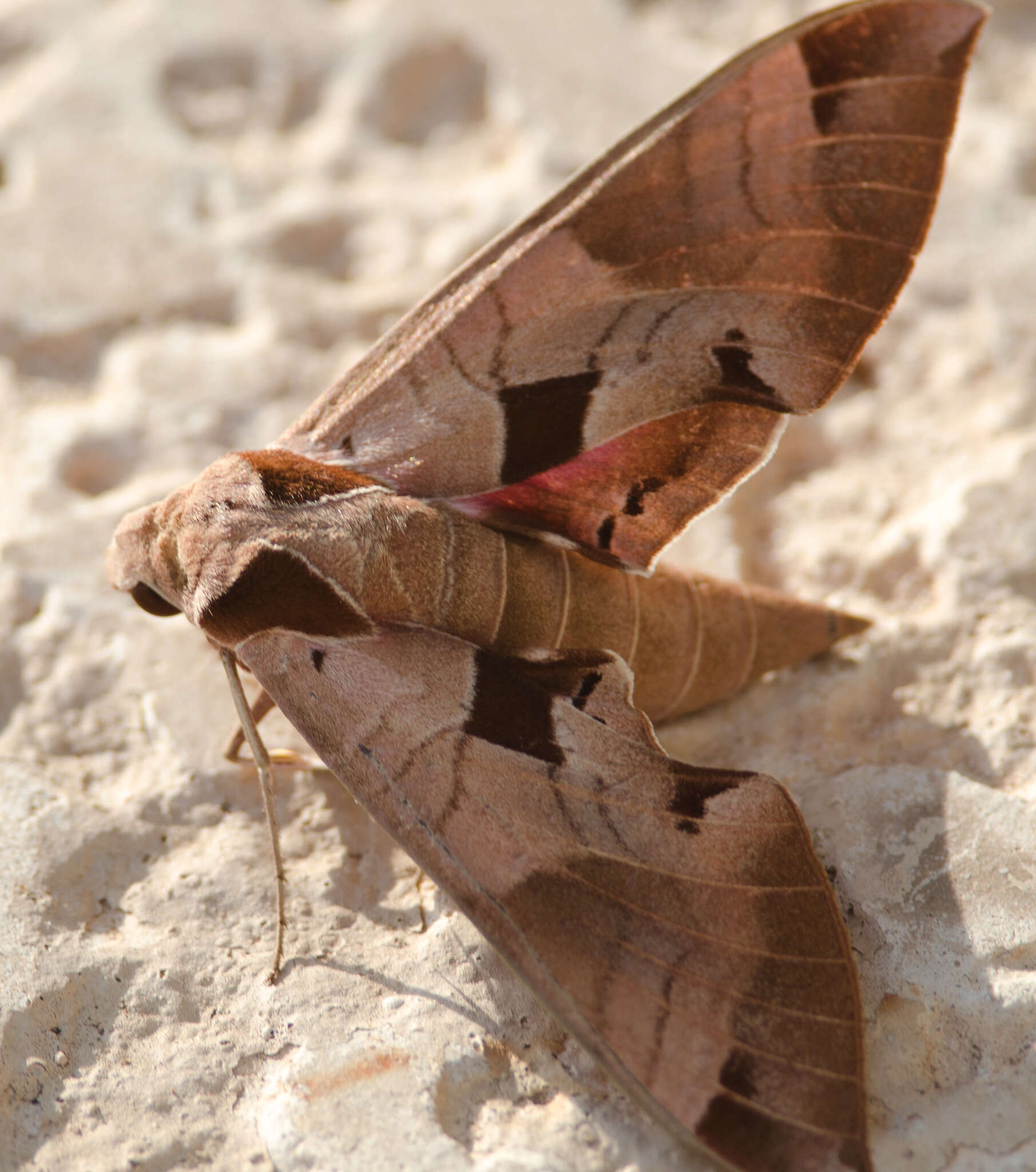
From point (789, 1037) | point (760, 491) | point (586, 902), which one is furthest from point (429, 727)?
point (760, 491)

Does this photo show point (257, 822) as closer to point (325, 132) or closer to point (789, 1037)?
point (789, 1037)

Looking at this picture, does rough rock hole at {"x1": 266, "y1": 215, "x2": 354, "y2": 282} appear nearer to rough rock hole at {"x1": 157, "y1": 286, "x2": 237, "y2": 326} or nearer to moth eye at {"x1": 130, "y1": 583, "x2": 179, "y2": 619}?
rough rock hole at {"x1": 157, "y1": 286, "x2": 237, "y2": 326}

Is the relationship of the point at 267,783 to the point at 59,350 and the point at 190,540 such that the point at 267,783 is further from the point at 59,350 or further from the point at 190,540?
the point at 59,350

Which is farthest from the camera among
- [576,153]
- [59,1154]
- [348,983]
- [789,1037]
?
[576,153]

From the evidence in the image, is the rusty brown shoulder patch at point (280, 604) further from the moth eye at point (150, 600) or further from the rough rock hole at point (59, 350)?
the rough rock hole at point (59, 350)

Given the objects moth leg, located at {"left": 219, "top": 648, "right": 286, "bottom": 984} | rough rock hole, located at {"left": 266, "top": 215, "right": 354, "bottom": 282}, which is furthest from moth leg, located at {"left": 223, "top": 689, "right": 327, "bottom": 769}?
rough rock hole, located at {"left": 266, "top": 215, "right": 354, "bottom": 282}

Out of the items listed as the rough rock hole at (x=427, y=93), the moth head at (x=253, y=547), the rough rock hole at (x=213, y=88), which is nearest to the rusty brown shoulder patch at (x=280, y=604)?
the moth head at (x=253, y=547)
